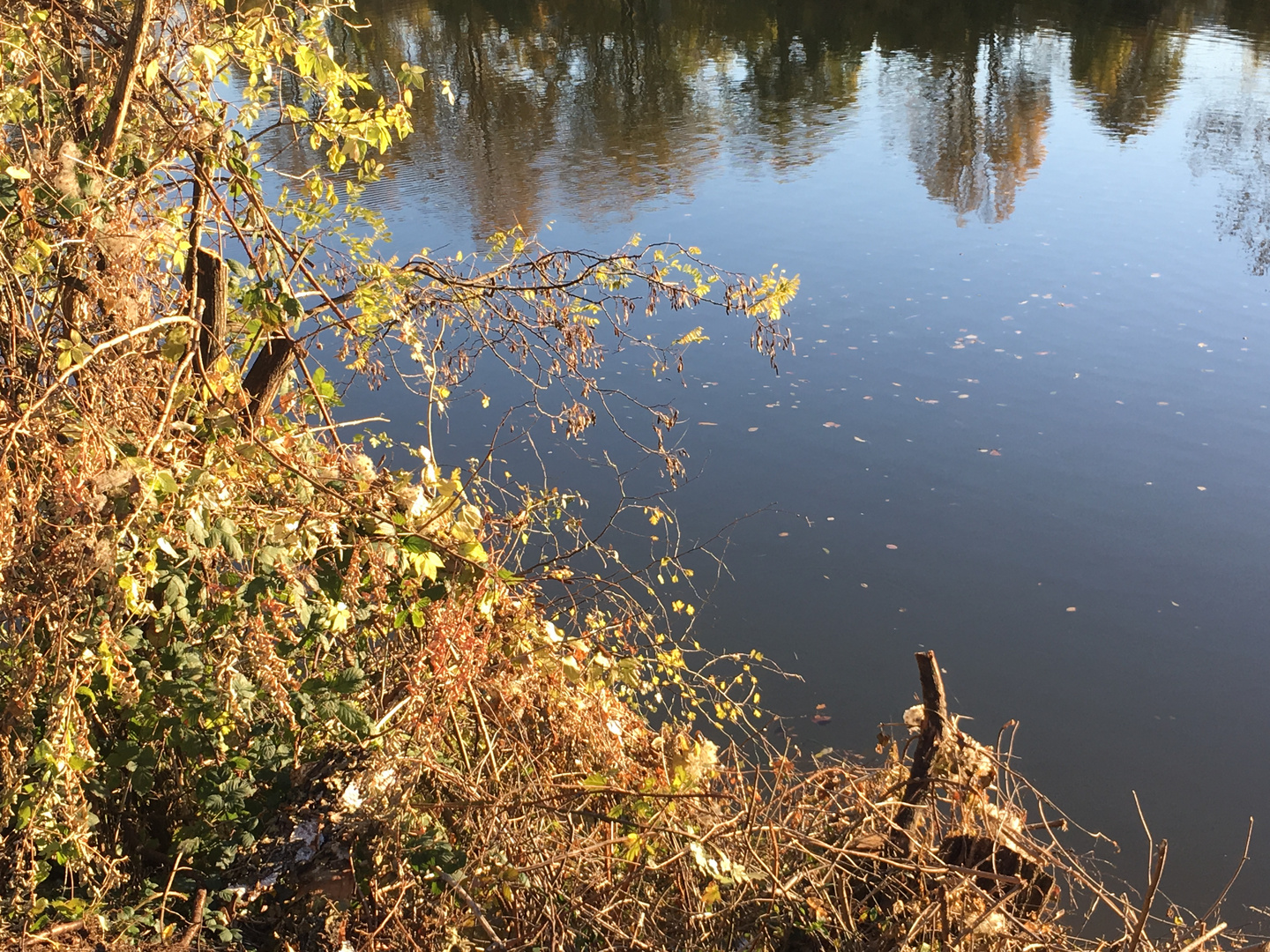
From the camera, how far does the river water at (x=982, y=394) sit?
228 inches

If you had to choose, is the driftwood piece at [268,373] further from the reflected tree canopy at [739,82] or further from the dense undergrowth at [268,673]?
the reflected tree canopy at [739,82]

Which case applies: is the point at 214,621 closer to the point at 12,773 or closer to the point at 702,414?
the point at 12,773

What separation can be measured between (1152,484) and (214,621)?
651cm

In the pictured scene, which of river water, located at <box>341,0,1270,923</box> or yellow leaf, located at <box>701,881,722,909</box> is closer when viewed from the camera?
yellow leaf, located at <box>701,881,722,909</box>

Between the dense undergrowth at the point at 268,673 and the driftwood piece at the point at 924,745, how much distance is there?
0.05 feet

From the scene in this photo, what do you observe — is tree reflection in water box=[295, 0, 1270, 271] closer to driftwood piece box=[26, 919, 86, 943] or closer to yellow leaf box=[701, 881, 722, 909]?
yellow leaf box=[701, 881, 722, 909]

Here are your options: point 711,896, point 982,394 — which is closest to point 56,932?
point 711,896

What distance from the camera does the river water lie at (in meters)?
5.79

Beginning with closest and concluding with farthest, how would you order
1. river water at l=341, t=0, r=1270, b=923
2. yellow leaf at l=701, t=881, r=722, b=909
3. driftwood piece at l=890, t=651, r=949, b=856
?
yellow leaf at l=701, t=881, r=722, b=909 → driftwood piece at l=890, t=651, r=949, b=856 → river water at l=341, t=0, r=1270, b=923

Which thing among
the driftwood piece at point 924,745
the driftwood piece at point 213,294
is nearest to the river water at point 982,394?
the driftwood piece at point 213,294

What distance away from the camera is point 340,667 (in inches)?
140

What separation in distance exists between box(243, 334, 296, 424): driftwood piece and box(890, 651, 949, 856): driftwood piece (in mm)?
2282

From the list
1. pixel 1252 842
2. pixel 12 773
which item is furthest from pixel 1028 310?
pixel 12 773

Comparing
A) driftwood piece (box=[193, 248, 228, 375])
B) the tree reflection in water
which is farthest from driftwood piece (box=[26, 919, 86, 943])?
the tree reflection in water
